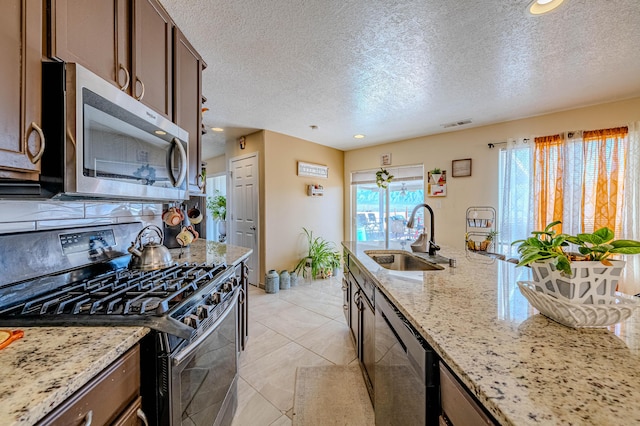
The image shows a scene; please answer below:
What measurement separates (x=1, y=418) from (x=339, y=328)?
2.40 metres

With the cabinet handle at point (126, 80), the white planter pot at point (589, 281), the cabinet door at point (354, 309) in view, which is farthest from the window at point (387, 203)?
the cabinet handle at point (126, 80)

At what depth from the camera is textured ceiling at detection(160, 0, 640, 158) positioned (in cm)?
150

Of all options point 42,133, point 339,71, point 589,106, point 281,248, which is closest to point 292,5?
point 339,71

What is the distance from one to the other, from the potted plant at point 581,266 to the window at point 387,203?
11.5ft

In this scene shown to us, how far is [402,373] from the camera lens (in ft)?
2.99

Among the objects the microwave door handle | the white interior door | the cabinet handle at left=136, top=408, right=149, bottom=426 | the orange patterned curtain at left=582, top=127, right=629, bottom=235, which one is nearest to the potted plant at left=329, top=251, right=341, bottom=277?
the white interior door

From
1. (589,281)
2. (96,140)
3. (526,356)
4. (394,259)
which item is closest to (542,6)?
(589,281)

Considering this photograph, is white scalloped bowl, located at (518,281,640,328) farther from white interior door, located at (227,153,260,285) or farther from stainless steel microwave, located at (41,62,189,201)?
white interior door, located at (227,153,260,285)

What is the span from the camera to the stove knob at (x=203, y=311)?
3.29 ft

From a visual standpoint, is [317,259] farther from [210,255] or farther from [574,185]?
[574,185]

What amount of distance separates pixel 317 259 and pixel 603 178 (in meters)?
3.67

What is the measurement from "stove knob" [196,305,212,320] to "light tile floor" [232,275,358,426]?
89 centimetres

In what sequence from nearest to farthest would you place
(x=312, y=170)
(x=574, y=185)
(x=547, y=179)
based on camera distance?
(x=574, y=185) → (x=547, y=179) → (x=312, y=170)

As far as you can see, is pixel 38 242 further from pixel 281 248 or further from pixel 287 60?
pixel 281 248
